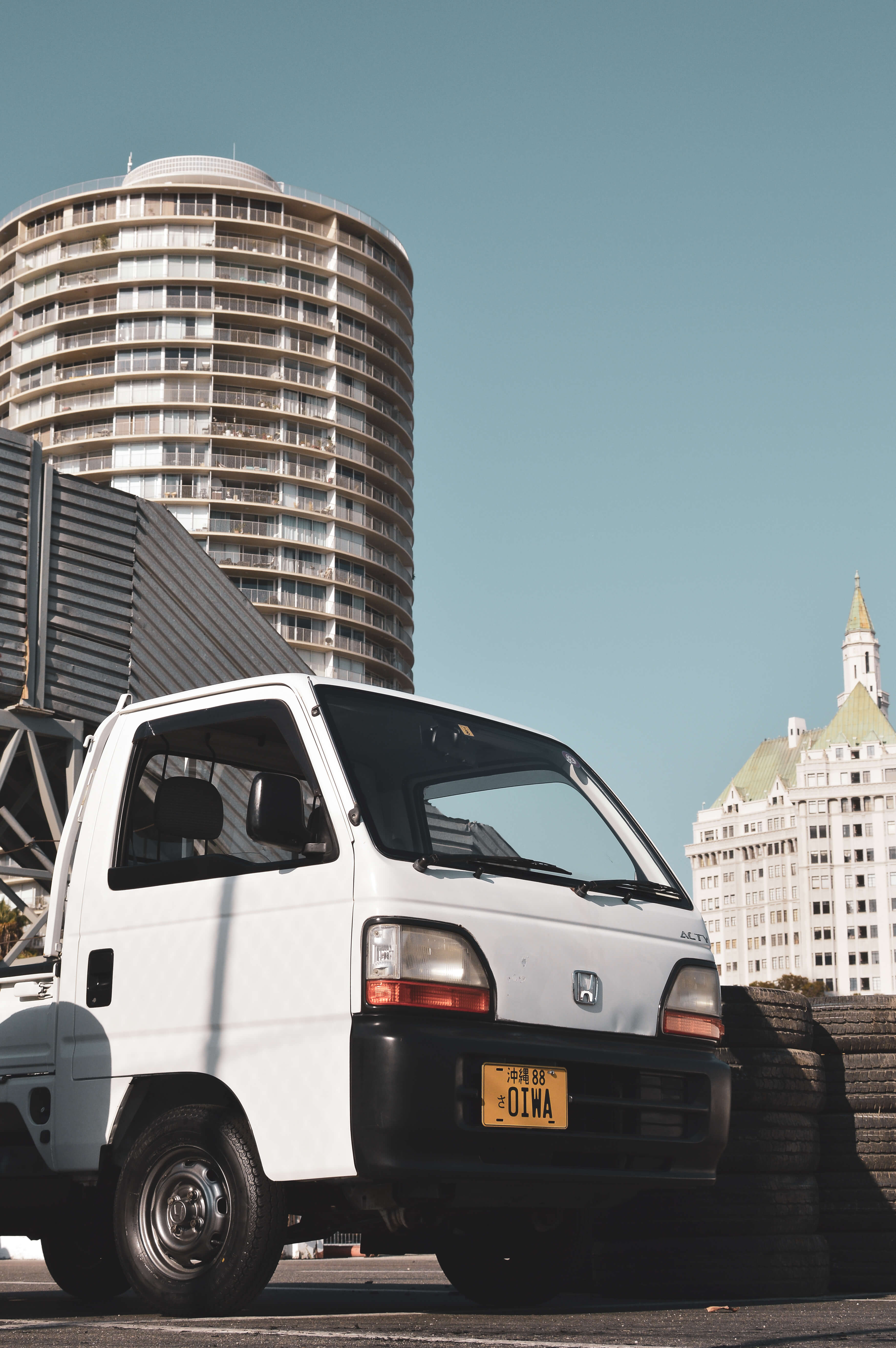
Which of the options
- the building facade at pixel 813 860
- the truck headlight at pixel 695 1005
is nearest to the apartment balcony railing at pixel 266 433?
the building facade at pixel 813 860

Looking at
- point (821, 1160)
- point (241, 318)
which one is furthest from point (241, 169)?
point (821, 1160)

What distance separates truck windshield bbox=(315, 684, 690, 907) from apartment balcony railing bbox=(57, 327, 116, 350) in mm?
105402

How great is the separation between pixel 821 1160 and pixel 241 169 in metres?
115

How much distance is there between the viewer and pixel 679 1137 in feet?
18.3

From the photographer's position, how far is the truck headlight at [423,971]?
495 centimetres

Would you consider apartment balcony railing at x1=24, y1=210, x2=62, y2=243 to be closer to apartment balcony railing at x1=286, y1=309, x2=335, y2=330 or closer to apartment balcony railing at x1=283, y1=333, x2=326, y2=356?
apartment balcony railing at x1=286, y1=309, x2=335, y2=330

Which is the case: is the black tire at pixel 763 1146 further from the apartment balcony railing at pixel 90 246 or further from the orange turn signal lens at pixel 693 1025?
the apartment balcony railing at pixel 90 246

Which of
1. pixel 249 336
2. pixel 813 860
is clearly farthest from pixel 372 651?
pixel 813 860

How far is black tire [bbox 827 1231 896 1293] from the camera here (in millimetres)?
7543

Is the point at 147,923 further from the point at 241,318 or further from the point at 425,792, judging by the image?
the point at 241,318

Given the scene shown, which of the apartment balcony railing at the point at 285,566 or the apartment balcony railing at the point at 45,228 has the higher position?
the apartment balcony railing at the point at 45,228

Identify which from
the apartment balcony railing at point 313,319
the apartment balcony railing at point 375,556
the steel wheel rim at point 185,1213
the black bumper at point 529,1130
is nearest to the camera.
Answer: the black bumper at point 529,1130

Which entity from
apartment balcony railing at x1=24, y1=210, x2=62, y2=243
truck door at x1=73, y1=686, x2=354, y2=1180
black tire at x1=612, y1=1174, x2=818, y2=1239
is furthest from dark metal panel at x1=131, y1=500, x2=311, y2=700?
apartment balcony railing at x1=24, y1=210, x2=62, y2=243

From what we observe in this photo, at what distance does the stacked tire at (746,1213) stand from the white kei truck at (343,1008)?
3.00 ft
